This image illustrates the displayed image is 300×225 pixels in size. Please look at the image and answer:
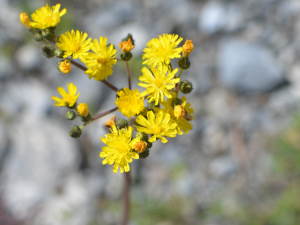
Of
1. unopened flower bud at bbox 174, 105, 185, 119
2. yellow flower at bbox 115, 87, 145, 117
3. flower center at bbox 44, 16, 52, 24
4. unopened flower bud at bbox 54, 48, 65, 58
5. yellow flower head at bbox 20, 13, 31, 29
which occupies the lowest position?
unopened flower bud at bbox 174, 105, 185, 119

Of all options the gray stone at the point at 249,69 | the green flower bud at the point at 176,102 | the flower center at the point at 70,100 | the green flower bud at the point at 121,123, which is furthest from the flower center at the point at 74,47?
the gray stone at the point at 249,69

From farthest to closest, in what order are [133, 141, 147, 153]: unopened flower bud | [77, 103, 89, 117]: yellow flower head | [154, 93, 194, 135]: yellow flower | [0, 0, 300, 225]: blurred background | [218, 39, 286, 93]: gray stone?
[218, 39, 286, 93]: gray stone, [0, 0, 300, 225]: blurred background, [77, 103, 89, 117]: yellow flower head, [154, 93, 194, 135]: yellow flower, [133, 141, 147, 153]: unopened flower bud

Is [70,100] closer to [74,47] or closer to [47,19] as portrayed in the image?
[74,47]

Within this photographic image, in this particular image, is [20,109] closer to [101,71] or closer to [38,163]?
[38,163]

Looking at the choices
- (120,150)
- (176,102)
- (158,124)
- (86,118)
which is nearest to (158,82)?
(176,102)

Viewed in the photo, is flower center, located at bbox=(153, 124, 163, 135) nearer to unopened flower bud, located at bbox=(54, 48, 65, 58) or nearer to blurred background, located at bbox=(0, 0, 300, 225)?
unopened flower bud, located at bbox=(54, 48, 65, 58)

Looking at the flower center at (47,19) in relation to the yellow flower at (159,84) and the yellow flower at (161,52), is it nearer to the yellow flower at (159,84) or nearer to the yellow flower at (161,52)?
the yellow flower at (161,52)

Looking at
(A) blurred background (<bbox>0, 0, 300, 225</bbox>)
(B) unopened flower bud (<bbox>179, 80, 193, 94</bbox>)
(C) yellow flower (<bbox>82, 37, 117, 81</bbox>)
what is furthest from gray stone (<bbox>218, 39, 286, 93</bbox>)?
(C) yellow flower (<bbox>82, 37, 117, 81</bbox>)
